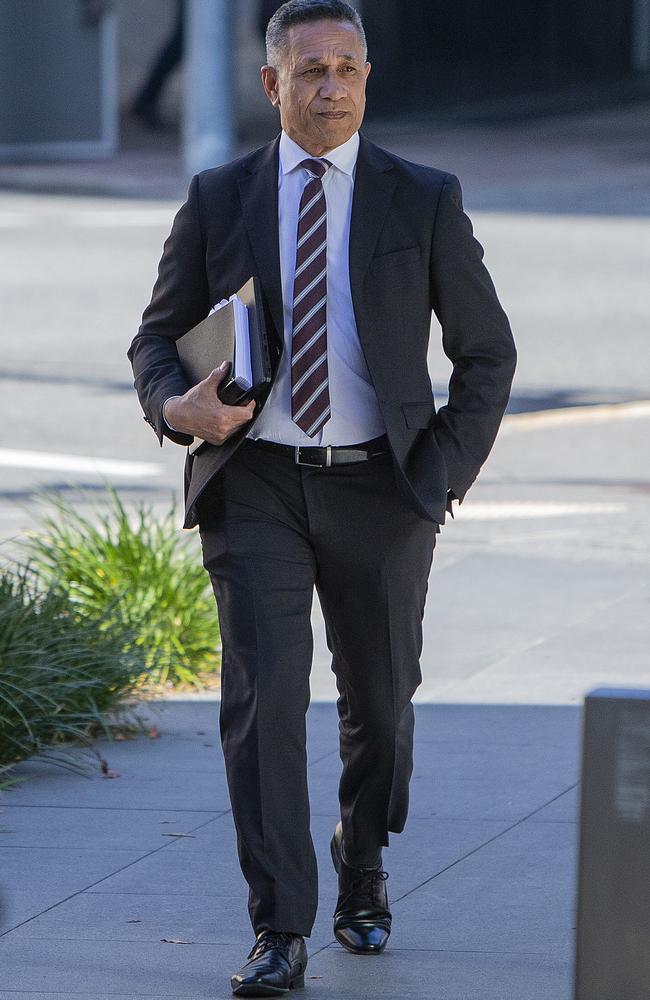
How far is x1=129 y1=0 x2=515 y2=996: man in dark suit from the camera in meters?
4.10

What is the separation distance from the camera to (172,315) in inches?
173

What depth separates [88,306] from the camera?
15891mm

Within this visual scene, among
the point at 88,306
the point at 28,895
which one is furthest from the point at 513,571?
the point at 88,306

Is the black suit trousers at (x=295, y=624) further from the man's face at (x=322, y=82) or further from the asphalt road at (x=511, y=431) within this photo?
the asphalt road at (x=511, y=431)

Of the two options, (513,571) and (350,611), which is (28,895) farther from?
(513,571)

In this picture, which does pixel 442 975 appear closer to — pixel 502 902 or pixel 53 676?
pixel 502 902

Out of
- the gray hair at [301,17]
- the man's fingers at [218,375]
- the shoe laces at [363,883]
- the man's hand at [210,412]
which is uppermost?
the gray hair at [301,17]

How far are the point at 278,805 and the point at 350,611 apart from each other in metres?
0.47

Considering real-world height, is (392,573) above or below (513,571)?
above

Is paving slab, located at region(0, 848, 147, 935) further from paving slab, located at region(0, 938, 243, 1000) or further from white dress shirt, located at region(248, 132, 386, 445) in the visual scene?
white dress shirt, located at region(248, 132, 386, 445)

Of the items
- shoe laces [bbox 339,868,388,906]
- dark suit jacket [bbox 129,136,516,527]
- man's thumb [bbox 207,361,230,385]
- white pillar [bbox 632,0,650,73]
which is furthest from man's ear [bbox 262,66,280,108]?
white pillar [bbox 632,0,650,73]

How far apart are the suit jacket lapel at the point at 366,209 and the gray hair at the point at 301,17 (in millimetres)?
242

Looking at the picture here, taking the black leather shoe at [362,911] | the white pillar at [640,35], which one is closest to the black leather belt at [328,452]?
the black leather shoe at [362,911]

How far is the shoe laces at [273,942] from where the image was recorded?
405 centimetres
